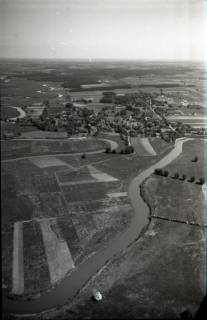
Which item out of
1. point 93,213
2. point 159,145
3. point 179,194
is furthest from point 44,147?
point 159,145

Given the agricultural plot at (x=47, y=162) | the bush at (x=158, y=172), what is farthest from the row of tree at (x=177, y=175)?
the agricultural plot at (x=47, y=162)

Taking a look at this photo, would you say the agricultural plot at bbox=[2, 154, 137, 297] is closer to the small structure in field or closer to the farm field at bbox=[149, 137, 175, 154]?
the small structure in field

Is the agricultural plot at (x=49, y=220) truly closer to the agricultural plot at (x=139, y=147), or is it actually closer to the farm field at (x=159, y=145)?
the agricultural plot at (x=139, y=147)

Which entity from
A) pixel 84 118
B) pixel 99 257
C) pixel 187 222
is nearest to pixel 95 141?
pixel 84 118

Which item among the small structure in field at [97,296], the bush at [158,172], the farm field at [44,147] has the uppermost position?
the farm field at [44,147]

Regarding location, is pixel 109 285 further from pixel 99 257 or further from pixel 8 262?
pixel 8 262

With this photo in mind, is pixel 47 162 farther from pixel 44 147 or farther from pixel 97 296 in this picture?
pixel 97 296
